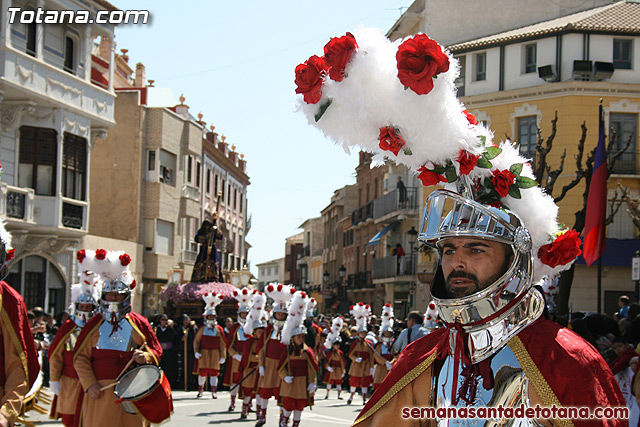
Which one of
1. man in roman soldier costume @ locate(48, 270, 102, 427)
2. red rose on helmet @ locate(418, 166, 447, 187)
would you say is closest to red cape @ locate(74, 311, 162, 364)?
man in roman soldier costume @ locate(48, 270, 102, 427)

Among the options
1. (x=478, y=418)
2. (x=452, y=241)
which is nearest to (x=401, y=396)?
(x=478, y=418)

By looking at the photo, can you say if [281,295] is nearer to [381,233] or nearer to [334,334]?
[334,334]

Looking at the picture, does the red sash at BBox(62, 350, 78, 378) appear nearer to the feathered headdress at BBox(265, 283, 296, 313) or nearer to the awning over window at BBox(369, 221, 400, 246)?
the feathered headdress at BBox(265, 283, 296, 313)

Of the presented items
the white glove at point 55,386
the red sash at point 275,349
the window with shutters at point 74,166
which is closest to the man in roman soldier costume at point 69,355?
the white glove at point 55,386

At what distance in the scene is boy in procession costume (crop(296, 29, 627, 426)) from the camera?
13.2 ft

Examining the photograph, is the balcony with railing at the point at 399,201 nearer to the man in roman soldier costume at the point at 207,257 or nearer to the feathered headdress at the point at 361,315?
the man in roman soldier costume at the point at 207,257

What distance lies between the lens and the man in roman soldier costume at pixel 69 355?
11.6m

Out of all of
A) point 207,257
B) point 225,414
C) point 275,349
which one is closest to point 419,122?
point 275,349

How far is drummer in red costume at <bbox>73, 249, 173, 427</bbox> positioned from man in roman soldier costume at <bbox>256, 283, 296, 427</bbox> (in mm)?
6397

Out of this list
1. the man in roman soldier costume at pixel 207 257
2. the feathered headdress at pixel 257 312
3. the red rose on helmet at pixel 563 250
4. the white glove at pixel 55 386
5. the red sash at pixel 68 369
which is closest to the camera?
the red rose on helmet at pixel 563 250

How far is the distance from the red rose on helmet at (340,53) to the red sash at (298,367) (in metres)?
12.3

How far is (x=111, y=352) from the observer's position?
9383 mm

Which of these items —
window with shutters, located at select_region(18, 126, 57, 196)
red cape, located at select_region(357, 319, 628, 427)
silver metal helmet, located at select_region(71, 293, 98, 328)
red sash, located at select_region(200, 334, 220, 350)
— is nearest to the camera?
red cape, located at select_region(357, 319, 628, 427)

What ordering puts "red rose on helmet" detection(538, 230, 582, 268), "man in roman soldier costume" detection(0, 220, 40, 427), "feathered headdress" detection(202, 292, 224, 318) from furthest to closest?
"feathered headdress" detection(202, 292, 224, 318) → "man in roman soldier costume" detection(0, 220, 40, 427) → "red rose on helmet" detection(538, 230, 582, 268)
